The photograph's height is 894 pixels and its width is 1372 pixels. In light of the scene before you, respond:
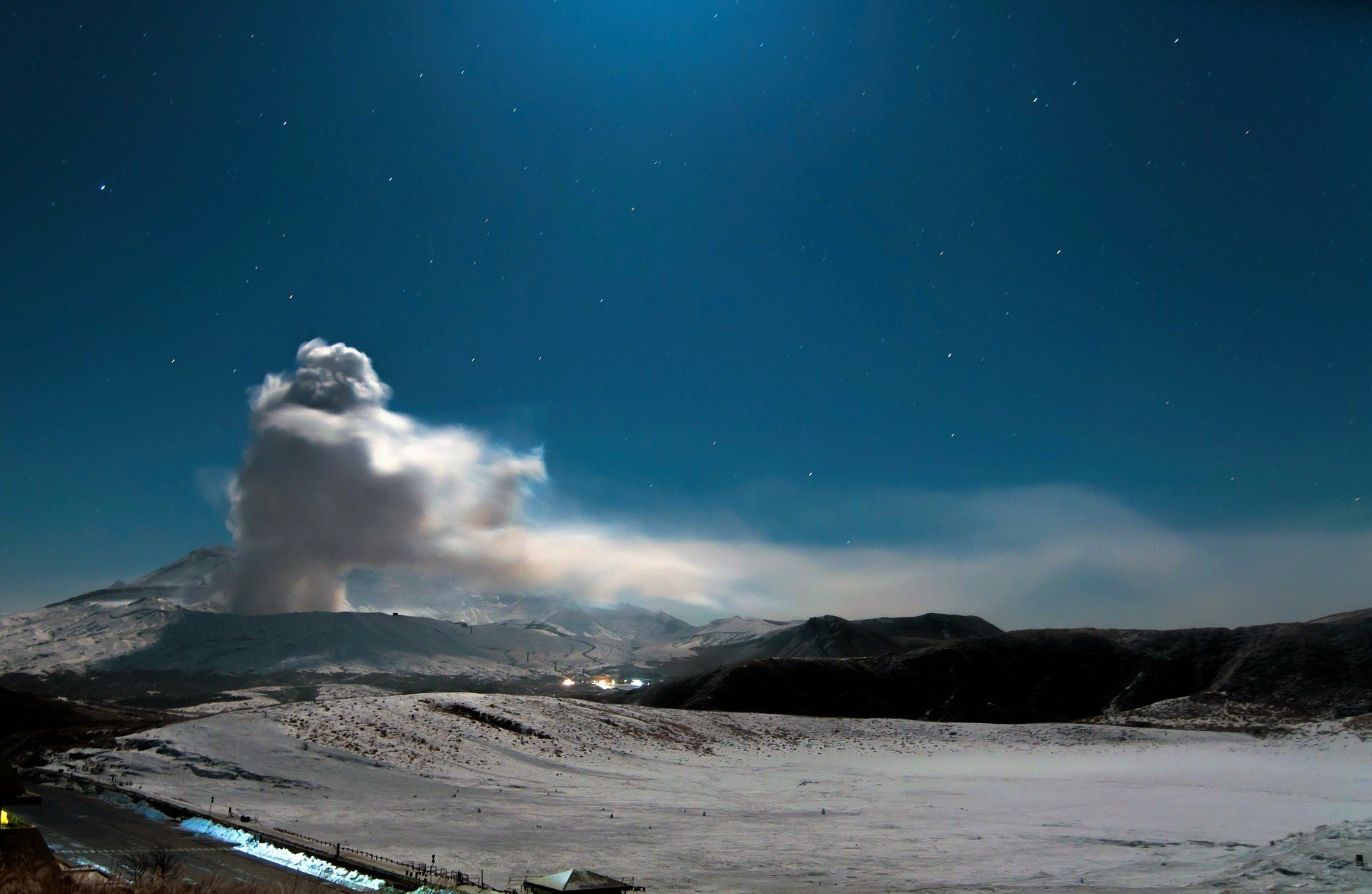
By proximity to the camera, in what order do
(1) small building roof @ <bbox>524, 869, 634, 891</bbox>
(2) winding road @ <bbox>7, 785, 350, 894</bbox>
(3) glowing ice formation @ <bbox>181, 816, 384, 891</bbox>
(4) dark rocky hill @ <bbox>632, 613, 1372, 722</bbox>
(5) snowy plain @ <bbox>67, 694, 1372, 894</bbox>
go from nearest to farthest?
1. (1) small building roof @ <bbox>524, 869, 634, 891</bbox>
2. (2) winding road @ <bbox>7, 785, 350, 894</bbox>
3. (3) glowing ice formation @ <bbox>181, 816, 384, 891</bbox>
4. (5) snowy plain @ <bbox>67, 694, 1372, 894</bbox>
5. (4) dark rocky hill @ <bbox>632, 613, 1372, 722</bbox>

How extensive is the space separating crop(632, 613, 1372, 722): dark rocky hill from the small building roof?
87.8m

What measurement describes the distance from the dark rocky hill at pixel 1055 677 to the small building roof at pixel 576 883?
3455 inches

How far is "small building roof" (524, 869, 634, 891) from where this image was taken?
16.8 meters

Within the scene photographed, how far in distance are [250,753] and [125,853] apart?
1877 centimetres

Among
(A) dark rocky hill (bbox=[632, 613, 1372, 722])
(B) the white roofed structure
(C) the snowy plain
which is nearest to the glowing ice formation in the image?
(C) the snowy plain

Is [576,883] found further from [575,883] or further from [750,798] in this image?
[750,798]

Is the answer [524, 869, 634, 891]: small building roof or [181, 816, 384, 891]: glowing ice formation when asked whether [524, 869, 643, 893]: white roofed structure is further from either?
[181, 816, 384, 891]: glowing ice formation

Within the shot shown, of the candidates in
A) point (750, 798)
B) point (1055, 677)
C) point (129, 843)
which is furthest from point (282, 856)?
point (1055, 677)

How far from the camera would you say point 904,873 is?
74.2 ft

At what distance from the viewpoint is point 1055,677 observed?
111 meters

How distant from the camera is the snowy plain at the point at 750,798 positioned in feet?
74.6

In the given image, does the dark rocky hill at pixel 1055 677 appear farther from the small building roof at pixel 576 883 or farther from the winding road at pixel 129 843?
the small building roof at pixel 576 883

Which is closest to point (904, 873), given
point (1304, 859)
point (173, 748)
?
point (1304, 859)

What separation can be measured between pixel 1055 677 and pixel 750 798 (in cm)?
8750
